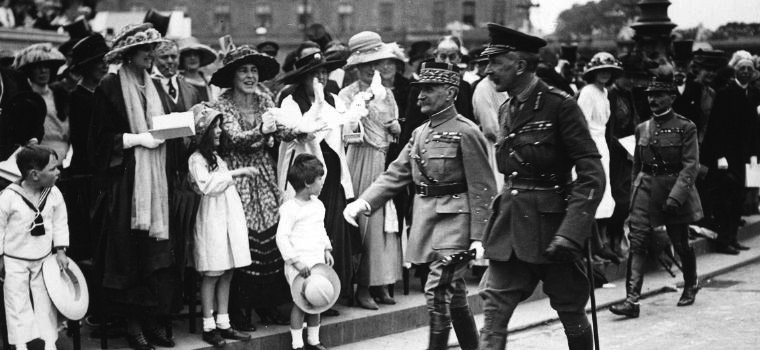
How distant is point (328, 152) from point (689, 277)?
3773 mm

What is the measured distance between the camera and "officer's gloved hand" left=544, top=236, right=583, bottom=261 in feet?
21.3

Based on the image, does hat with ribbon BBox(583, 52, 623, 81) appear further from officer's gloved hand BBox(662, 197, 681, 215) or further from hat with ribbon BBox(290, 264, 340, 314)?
hat with ribbon BBox(290, 264, 340, 314)

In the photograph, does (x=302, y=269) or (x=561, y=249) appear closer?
(x=561, y=249)

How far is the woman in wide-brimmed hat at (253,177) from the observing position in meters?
8.64

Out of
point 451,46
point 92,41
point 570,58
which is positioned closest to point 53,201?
point 92,41

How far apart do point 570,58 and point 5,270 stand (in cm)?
1114

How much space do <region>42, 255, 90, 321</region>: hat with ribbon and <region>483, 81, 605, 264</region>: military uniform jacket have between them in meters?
2.77

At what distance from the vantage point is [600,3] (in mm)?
36281

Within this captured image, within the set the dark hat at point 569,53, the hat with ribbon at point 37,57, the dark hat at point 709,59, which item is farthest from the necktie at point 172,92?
the dark hat at point 569,53

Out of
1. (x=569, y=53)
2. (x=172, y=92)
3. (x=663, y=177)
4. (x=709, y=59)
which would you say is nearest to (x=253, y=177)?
(x=172, y=92)

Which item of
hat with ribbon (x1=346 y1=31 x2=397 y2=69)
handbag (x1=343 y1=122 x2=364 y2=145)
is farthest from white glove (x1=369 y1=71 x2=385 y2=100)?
handbag (x1=343 y1=122 x2=364 y2=145)

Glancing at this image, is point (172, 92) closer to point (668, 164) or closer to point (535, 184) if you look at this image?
point (535, 184)

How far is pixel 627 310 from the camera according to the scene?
33.2 ft

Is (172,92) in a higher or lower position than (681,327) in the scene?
higher
